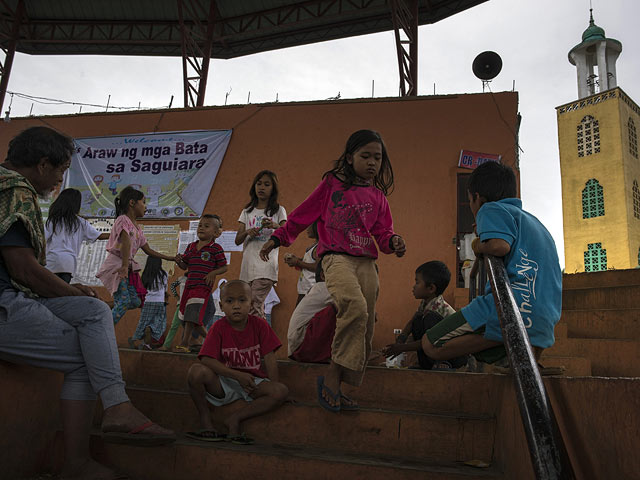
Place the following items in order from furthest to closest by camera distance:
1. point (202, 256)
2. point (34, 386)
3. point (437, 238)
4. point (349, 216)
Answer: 1. point (437, 238)
2. point (202, 256)
3. point (349, 216)
4. point (34, 386)

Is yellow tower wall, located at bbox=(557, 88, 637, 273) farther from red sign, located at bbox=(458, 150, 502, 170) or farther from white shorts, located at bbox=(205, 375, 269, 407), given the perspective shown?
white shorts, located at bbox=(205, 375, 269, 407)

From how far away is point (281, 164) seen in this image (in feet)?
22.2

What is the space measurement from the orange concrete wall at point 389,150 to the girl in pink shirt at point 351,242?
3.22 m

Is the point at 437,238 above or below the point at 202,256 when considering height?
above

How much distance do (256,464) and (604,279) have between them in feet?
16.1

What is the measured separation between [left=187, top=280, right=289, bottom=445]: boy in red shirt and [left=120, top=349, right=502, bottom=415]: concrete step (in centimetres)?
16

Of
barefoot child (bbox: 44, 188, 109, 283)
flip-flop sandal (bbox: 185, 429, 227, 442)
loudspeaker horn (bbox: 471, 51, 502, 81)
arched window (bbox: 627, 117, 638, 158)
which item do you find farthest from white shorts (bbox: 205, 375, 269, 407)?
arched window (bbox: 627, 117, 638, 158)

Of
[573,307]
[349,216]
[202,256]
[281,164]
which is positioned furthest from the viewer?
[281,164]

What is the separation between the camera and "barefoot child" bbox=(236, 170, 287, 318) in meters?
3.89

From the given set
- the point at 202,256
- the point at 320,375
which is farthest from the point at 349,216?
the point at 202,256

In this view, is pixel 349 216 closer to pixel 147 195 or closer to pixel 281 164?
pixel 281 164

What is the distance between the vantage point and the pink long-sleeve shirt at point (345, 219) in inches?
99.1

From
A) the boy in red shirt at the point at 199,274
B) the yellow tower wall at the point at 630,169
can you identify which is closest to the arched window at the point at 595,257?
the yellow tower wall at the point at 630,169

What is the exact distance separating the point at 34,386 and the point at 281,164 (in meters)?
5.17
